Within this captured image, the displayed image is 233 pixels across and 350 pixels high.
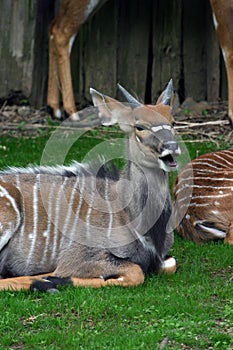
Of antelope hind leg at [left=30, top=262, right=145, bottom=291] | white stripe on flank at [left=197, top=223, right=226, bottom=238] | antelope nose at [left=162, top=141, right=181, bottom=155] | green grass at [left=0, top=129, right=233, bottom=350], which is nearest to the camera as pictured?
green grass at [left=0, top=129, right=233, bottom=350]

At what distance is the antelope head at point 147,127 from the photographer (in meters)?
4.91

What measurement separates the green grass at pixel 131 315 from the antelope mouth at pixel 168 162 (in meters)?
0.68

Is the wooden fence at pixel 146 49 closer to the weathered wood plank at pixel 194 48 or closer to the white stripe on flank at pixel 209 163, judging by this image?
the weathered wood plank at pixel 194 48

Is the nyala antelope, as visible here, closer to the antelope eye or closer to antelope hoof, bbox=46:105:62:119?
the antelope eye

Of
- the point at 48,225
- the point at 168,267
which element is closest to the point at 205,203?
the point at 168,267

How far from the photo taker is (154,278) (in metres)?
5.27

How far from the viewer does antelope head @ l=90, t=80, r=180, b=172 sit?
4910mm

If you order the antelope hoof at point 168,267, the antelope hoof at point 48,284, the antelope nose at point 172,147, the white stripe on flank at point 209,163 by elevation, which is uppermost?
the antelope nose at point 172,147

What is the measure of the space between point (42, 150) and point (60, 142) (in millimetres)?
341

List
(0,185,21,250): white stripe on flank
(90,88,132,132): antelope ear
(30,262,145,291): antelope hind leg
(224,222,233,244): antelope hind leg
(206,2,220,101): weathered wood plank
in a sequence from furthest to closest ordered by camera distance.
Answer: (206,2,220,101): weathered wood plank → (224,222,233,244): antelope hind leg → (0,185,21,250): white stripe on flank → (90,88,132,132): antelope ear → (30,262,145,291): antelope hind leg

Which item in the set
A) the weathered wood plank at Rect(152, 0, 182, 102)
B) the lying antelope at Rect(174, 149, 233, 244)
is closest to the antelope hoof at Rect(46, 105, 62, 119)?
the weathered wood plank at Rect(152, 0, 182, 102)

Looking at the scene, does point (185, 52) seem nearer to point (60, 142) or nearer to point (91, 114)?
point (91, 114)

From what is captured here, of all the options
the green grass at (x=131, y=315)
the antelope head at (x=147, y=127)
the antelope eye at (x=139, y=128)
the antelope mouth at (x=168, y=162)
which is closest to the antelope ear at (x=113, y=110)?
the antelope head at (x=147, y=127)

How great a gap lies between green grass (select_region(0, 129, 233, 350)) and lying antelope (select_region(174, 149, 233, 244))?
2.48 feet
